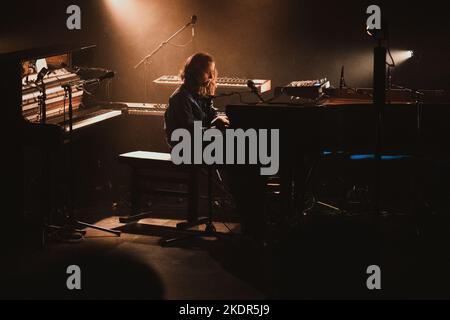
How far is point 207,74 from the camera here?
6.32 m

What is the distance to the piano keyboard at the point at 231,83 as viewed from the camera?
7152mm

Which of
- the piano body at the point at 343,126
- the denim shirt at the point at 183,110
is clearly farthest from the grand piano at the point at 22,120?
the piano body at the point at 343,126

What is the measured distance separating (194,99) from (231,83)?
3.43 feet

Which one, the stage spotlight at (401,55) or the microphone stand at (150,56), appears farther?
the microphone stand at (150,56)

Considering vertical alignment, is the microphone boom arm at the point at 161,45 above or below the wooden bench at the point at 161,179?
above

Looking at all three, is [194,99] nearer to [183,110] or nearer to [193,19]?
[183,110]

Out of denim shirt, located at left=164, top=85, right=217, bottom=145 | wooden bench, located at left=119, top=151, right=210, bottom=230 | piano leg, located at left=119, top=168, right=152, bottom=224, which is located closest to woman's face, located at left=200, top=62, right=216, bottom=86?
denim shirt, located at left=164, top=85, right=217, bottom=145

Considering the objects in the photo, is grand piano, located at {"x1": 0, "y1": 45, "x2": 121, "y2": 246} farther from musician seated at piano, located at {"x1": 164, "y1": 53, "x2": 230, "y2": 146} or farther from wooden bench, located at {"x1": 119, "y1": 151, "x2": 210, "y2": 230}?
musician seated at piano, located at {"x1": 164, "y1": 53, "x2": 230, "y2": 146}

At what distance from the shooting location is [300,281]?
5004 millimetres

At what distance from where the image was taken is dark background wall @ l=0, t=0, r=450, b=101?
706 cm

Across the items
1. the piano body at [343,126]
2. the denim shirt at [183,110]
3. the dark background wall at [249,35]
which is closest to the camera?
the piano body at [343,126]

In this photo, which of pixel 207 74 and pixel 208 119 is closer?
pixel 207 74

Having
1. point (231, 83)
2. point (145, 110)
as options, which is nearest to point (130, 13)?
point (145, 110)

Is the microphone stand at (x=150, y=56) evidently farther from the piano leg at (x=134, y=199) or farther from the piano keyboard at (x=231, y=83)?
the piano leg at (x=134, y=199)
